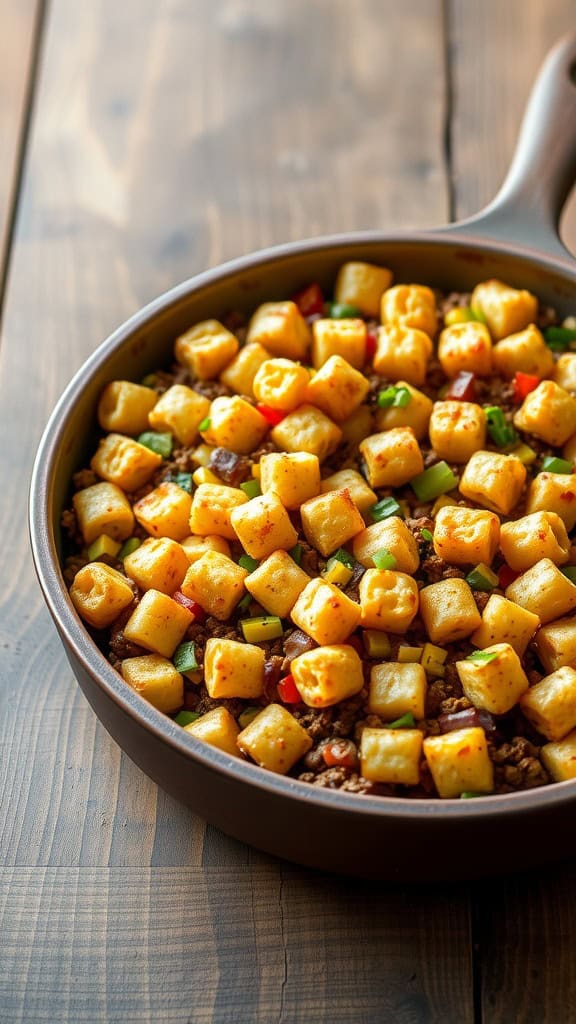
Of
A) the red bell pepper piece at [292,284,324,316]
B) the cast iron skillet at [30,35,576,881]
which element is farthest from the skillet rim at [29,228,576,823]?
the red bell pepper piece at [292,284,324,316]

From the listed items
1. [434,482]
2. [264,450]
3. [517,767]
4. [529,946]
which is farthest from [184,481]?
[529,946]

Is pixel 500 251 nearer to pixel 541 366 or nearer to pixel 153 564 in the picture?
pixel 541 366

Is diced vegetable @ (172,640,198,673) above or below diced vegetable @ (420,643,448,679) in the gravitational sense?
below

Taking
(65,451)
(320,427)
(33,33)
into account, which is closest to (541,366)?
(320,427)

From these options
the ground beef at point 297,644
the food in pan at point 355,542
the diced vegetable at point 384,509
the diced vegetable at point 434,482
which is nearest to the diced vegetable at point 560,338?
the food in pan at point 355,542

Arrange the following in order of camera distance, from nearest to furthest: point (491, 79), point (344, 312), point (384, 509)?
point (384, 509) → point (344, 312) → point (491, 79)

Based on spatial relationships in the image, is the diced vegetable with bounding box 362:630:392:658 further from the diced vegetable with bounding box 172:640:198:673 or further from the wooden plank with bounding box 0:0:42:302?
the wooden plank with bounding box 0:0:42:302

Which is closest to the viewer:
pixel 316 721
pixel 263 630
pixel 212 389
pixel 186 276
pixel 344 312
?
pixel 316 721

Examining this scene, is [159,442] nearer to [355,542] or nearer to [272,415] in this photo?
[272,415]
